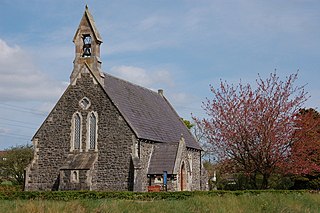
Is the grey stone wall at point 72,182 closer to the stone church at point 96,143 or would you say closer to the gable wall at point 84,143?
the stone church at point 96,143

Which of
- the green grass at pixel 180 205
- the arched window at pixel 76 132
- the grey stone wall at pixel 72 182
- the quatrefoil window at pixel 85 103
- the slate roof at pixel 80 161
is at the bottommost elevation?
the green grass at pixel 180 205

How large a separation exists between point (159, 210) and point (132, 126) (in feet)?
58.0

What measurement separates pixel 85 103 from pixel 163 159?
6874mm

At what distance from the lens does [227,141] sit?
1207 inches

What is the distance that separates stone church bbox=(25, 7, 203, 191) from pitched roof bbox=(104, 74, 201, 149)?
0.36ft

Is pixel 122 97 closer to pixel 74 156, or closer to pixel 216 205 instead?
pixel 74 156

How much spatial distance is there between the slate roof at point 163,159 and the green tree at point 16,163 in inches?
1003

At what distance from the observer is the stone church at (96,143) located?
3195cm

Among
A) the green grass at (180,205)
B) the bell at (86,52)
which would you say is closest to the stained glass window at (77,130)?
the bell at (86,52)

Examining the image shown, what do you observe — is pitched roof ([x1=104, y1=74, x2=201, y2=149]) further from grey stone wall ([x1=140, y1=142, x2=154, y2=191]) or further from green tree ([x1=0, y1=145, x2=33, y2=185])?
green tree ([x1=0, y1=145, x2=33, y2=185])

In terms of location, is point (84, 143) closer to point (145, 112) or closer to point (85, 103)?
point (85, 103)

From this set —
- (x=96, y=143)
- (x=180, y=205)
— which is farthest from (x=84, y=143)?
(x=180, y=205)

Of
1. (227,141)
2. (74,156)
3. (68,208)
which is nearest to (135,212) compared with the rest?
(68,208)

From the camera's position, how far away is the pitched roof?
33.9 metres
